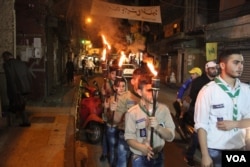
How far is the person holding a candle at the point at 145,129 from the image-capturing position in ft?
14.0

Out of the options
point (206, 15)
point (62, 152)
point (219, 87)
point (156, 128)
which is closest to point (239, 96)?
point (219, 87)

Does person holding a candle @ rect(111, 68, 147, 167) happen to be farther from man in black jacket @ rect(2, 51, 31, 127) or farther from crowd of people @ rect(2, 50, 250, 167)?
man in black jacket @ rect(2, 51, 31, 127)

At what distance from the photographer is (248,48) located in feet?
56.5

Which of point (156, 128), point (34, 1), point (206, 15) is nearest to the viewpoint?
point (156, 128)

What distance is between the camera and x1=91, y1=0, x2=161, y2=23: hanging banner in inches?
815

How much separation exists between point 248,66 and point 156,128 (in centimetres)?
1489

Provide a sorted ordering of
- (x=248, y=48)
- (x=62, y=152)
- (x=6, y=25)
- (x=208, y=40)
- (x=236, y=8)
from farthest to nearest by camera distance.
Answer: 1. (x=208, y=40)
2. (x=236, y=8)
3. (x=248, y=48)
4. (x=6, y=25)
5. (x=62, y=152)

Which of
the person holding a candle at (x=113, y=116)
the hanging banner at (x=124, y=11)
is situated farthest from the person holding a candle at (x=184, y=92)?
the hanging banner at (x=124, y=11)

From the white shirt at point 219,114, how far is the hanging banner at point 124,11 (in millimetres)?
16983

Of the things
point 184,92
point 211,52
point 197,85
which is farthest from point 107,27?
point 197,85

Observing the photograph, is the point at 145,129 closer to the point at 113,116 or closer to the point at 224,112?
the point at 224,112

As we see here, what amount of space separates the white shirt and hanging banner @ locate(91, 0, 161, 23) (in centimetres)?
1698

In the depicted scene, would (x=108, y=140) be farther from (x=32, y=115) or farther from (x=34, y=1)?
(x=34, y=1)

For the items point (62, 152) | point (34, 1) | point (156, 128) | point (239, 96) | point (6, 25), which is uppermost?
point (34, 1)
